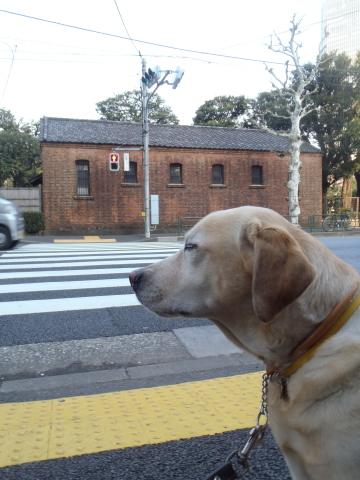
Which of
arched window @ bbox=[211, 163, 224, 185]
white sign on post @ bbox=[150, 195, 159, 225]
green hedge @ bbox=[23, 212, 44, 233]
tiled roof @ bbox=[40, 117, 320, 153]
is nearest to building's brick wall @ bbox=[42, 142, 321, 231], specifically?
arched window @ bbox=[211, 163, 224, 185]

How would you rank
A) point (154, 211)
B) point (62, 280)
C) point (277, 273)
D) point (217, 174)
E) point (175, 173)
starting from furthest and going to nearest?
point (217, 174)
point (175, 173)
point (154, 211)
point (62, 280)
point (277, 273)

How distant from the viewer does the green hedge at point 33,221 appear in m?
24.6

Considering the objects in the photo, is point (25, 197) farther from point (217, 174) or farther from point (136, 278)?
point (136, 278)

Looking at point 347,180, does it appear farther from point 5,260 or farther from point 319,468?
point 319,468

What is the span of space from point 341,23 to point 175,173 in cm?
1403

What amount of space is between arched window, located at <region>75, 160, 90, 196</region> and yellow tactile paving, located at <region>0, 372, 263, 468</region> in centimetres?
2420

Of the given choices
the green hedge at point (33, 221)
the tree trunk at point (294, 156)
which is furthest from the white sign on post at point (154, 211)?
the tree trunk at point (294, 156)

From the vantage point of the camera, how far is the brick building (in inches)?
1027

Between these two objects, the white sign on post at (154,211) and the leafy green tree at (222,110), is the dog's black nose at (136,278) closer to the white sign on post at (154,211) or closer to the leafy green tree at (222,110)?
the white sign on post at (154,211)

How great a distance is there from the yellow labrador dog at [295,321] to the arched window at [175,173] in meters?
26.8

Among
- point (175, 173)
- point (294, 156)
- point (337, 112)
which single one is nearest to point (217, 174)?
point (175, 173)

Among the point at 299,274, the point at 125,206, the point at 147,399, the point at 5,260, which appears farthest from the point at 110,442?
the point at 125,206

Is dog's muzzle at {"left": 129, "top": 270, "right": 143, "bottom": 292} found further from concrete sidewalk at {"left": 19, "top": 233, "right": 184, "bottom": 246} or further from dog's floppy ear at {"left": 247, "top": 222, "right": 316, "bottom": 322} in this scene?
concrete sidewalk at {"left": 19, "top": 233, "right": 184, "bottom": 246}

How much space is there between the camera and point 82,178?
87.8 feet
